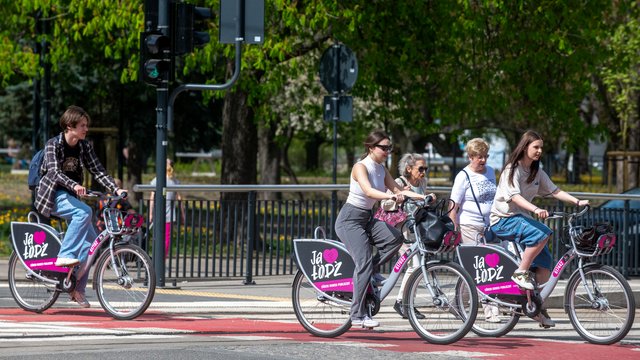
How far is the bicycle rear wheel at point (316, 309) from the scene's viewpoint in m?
10.2

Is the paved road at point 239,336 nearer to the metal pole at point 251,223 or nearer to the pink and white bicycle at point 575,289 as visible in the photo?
the pink and white bicycle at point 575,289

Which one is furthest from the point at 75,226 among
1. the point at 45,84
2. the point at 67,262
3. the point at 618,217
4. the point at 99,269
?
the point at 45,84

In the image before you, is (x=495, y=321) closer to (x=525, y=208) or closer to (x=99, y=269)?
(x=525, y=208)

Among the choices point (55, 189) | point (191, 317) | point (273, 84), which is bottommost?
point (191, 317)

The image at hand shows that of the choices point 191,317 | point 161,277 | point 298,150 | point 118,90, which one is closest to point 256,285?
point 161,277

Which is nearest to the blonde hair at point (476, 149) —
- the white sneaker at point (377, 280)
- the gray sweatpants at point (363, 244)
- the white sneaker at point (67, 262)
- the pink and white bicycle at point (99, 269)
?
the gray sweatpants at point (363, 244)

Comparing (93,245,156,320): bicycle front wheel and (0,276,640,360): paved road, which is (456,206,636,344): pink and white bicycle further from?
(93,245,156,320): bicycle front wheel

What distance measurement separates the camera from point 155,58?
1334 centimetres

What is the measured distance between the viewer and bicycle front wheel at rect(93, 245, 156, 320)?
34.8 feet

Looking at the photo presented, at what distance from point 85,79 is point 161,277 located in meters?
19.1

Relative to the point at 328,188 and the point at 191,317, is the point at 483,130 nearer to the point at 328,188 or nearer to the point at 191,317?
the point at 328,188

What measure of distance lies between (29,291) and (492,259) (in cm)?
385

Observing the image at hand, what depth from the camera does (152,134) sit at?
1320 inches

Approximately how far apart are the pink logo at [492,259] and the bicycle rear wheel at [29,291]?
11.5 ft
